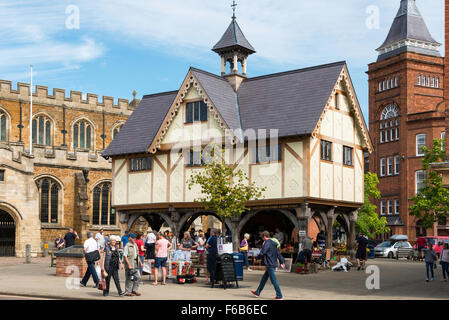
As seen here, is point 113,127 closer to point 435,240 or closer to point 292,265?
point 435,240

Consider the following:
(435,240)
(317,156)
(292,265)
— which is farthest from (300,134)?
(435,240)

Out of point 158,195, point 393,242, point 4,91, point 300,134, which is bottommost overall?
point 393,242

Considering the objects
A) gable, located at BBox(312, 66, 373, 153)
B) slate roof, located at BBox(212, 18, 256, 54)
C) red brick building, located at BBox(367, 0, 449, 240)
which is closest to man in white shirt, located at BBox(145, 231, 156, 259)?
gable, located at BBox(312, 66, 373, 153)

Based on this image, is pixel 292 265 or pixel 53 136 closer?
pixel 292 265

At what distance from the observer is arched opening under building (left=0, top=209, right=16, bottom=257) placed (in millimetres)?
41603

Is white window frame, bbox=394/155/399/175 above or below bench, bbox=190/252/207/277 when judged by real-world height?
above

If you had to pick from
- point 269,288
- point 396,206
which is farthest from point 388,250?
point 269,288

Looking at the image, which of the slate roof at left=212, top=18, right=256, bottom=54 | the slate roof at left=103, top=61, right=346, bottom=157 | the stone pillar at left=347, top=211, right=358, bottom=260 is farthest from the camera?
the slate roof at left=212, top=18, right=256, bottom=54

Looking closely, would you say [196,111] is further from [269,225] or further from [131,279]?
[131,279]

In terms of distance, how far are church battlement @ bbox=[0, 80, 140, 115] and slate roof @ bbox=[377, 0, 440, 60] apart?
28.3m

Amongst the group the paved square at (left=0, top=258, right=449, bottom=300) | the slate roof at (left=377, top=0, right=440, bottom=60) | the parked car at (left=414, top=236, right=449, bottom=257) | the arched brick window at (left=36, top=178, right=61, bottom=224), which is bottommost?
the parked car at (left=414, top=236, right=449, bottom=257)

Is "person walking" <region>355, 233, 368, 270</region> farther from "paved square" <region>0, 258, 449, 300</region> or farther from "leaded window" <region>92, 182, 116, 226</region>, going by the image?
"leaded window" <region>92, 182, 116, 226</region>
